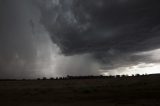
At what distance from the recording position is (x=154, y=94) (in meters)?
41.7

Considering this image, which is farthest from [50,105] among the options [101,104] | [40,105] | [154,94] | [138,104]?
[154,94]

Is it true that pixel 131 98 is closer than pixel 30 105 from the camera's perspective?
No

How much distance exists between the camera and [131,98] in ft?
131

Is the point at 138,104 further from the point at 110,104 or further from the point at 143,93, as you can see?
the point at 143,93

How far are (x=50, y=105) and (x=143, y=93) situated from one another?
16.8 m

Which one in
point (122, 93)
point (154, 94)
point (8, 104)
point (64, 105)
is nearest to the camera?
point (64, 105)

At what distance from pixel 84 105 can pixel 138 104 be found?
736cm

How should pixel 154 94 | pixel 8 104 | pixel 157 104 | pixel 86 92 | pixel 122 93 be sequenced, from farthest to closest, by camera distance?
pixel 86 92
pixel 122 93
pixel 154 94
pixel 8 104
pixel 157 104

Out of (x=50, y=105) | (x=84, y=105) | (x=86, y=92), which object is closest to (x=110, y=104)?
(x=84, y=105)

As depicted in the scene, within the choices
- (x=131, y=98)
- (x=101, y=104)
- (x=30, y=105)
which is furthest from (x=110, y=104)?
(x=30, y=105)

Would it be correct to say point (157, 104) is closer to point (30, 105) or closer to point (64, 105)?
point (64, 105)

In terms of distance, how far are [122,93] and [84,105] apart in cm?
1194

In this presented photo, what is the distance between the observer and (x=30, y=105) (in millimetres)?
37375

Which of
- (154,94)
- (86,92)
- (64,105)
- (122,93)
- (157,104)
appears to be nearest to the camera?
(157,104)
